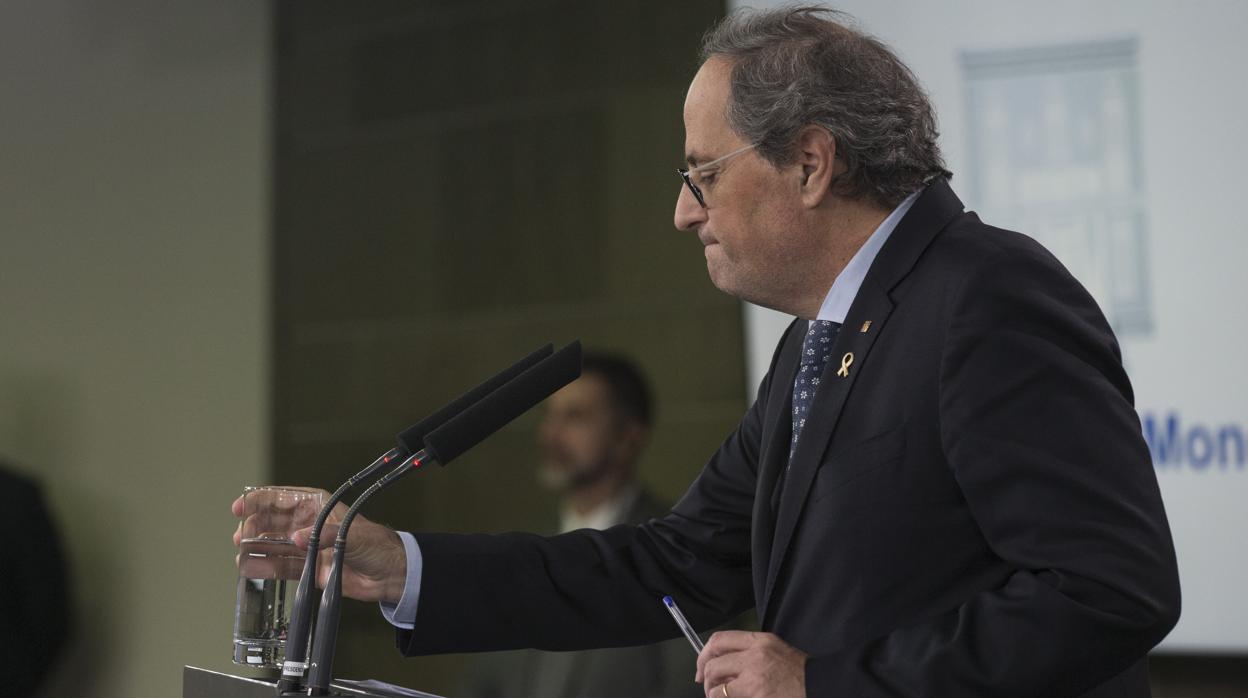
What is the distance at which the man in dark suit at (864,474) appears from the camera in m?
1.20

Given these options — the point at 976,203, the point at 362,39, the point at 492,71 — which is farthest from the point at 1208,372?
the point at 362,39

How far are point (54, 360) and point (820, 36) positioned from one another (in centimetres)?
411

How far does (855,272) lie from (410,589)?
0.65 m

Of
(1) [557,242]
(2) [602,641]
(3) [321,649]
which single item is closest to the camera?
(3) [321,649]

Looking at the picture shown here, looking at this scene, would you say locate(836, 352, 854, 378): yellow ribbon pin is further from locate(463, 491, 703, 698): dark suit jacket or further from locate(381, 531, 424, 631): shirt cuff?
locate(463, 491, 703, 698): dark suit jacket

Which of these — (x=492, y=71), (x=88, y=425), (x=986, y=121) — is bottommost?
(x=88, y=425)

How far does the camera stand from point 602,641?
5.59 ft

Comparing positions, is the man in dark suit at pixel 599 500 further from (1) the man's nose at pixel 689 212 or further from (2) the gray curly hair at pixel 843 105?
(2) the gray curly hair at pixel 843 105

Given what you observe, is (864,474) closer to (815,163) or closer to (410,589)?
(815,163)

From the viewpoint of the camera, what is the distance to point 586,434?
375cm

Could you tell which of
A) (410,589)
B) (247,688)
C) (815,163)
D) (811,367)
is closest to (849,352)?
(811,367)

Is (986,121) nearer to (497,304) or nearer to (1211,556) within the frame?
(1211,556)

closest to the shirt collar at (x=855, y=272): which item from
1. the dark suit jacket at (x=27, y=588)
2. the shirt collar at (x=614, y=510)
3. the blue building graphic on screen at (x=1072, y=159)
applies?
the blue building graphic on screen at (x=1072, y=159)

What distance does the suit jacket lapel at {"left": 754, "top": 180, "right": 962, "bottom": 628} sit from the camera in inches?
56.3
